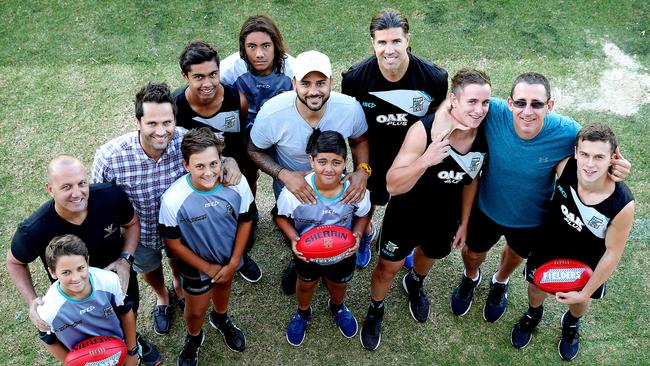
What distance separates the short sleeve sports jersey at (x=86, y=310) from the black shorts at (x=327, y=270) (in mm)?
1305

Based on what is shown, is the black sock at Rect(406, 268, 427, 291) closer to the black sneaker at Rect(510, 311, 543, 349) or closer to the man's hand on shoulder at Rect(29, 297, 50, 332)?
the black sneaker at Rect(510, 311, 543, 349)

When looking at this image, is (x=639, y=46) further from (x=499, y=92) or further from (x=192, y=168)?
(x=192, y=168)

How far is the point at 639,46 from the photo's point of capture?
7.78 metres

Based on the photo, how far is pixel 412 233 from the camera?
14.9 feet

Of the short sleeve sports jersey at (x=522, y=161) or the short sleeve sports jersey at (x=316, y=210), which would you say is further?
the short sleeve sports jersey at (x=316, y=210)

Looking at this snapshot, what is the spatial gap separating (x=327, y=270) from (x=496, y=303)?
5.33 feet

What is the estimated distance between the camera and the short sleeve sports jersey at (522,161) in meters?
4.06

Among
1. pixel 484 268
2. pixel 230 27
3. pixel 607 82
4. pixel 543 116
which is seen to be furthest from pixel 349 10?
pixel 543 116

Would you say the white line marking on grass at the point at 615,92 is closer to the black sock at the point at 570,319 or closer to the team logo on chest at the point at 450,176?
the black sock at the point at 570,319

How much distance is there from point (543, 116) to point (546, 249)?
1.04 meters

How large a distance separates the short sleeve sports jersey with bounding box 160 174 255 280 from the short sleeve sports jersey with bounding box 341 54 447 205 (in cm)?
119

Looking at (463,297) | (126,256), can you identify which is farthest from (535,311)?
(126,256)

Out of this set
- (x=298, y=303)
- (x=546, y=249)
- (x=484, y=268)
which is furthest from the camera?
(x=484, y=268)

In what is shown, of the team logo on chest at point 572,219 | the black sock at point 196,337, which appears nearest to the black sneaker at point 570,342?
the team logo on chest at point 572,219
